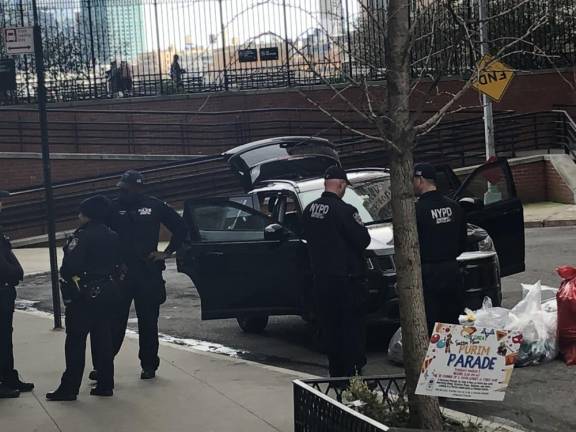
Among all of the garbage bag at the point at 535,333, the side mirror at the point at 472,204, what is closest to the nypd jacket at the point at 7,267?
the garbage bag at the point at 535,333

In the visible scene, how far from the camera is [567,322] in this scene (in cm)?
818

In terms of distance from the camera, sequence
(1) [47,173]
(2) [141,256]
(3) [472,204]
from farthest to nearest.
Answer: (1) [47,173] → (3) [472,204] → (2) [141,256]

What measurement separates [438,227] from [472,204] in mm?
2662

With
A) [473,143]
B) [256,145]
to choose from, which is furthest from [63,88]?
[256,145]

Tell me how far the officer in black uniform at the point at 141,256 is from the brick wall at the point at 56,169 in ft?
53.6

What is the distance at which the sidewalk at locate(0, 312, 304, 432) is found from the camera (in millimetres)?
6781

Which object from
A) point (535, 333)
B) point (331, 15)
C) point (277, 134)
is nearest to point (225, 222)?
point (535, 333)

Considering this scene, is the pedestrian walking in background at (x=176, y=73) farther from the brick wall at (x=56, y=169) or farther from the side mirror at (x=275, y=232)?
the side mirror at (x=275, y=232)

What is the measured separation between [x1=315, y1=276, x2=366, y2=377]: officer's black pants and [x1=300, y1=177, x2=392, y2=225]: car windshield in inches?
104

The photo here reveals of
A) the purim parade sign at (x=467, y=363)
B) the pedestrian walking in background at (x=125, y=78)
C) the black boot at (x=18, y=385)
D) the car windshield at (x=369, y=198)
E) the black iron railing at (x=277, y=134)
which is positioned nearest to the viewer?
the purim parade sign at (x=467, y=363)

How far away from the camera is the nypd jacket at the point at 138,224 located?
318 inches

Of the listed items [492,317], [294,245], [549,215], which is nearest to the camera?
[492,317]

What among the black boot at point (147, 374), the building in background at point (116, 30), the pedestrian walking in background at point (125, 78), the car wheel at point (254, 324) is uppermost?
the building in background at point (116, 30)

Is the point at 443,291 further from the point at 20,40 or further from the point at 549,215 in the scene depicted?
the point at 549,215
